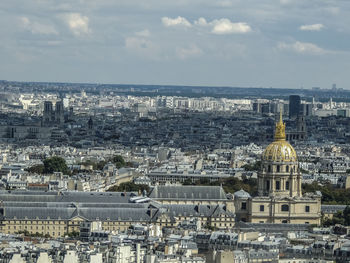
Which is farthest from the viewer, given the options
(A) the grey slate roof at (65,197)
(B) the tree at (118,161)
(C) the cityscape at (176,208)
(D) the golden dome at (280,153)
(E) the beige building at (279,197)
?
(B) the tree at (118,161)

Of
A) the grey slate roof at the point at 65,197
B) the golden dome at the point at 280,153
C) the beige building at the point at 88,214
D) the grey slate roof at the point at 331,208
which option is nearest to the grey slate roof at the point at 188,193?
the grey slate roof at the point at 65,197

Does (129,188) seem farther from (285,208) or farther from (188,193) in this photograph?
(285,208)

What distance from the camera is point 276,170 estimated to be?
260ft

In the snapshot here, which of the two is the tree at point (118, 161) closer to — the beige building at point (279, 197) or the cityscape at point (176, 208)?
the cityscape at point (176, 208)

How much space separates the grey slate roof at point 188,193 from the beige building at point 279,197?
1.07 m

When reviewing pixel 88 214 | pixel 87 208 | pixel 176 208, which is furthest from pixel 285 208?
pixel 88 214

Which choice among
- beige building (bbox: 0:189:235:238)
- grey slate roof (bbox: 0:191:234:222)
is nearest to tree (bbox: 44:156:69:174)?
grey slate roof (bbox: 0:191:234:222)

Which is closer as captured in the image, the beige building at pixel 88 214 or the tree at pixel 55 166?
the beige building at pixel 88 214

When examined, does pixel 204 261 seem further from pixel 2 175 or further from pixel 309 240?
pixel 2 175

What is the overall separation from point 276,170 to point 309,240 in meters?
17.1

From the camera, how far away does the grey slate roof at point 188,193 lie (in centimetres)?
7906

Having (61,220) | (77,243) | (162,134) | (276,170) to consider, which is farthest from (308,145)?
(77,243)

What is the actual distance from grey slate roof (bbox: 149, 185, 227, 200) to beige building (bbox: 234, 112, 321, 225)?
1.07 meters

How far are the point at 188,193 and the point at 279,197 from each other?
481 cm
